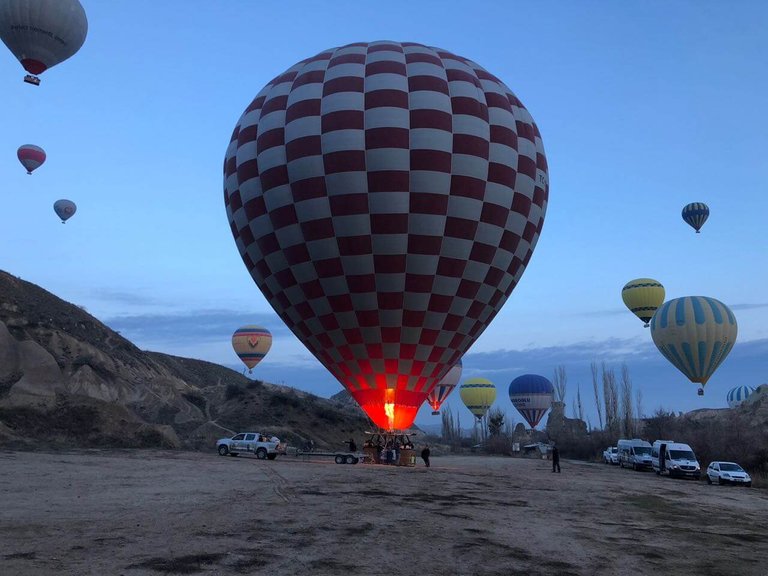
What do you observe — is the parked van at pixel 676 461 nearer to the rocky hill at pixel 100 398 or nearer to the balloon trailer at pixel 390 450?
the balloon trailer at pixel 390 450

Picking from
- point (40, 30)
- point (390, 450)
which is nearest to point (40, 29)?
point (40, 30)

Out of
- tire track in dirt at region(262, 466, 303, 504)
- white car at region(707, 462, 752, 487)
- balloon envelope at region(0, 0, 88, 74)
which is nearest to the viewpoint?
tire track in dirt at region(262, 466, 303, 504)

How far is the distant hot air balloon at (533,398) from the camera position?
75.6 meters

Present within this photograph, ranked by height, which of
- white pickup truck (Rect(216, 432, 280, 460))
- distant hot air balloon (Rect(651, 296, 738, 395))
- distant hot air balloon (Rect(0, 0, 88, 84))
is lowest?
white pickup truck (Rect(216, 432, 280, 460))

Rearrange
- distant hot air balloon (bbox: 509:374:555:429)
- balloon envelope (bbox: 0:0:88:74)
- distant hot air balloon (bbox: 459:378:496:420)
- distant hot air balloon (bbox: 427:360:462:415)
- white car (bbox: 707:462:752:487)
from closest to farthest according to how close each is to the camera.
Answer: white car (bbox: 707:462:752:487) < balloon envelope (bbox: 0:0:88:74) < distant hot air balloon (bbox: 427:360:462:415) < distant hot air balloon (bbox: 509:374:555:429) < distant hot air balloon (bbox: 459:378:496:420)

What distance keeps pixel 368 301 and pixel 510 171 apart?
7298 mm

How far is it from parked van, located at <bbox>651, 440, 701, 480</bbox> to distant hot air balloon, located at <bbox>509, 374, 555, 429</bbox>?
41.5 meters

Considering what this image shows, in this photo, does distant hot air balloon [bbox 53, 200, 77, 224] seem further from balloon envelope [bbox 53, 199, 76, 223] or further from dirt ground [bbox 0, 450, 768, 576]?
dirt ground [bbox 0, 450, 768, 576]

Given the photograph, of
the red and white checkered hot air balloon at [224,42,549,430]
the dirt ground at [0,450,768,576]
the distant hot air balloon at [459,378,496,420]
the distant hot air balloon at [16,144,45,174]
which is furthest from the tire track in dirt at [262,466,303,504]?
the distant hot air balloon at [459,378,496,420]

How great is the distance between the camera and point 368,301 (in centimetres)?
2264

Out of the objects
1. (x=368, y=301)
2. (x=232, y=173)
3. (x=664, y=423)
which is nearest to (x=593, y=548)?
(x=368, y=301)

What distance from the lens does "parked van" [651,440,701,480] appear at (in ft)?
101

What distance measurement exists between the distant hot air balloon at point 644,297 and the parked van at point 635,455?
20.5m

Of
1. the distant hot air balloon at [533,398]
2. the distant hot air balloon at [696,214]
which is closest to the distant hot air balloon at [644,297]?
the distant hot air balloon at [696,214]
